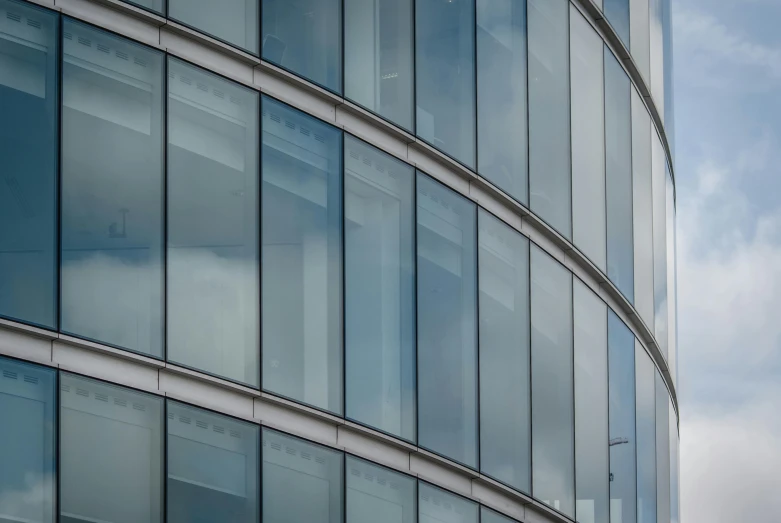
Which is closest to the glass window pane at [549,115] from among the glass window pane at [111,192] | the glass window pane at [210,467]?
the glass window pane at [210,467]

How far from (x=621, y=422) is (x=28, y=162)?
14225mm

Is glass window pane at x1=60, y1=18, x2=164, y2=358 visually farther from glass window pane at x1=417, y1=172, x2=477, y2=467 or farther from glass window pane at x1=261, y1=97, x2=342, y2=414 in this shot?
glass window pane at x1=417, y1=172, x2=477, y2=467

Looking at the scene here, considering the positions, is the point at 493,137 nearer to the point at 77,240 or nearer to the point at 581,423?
the point at 581,423

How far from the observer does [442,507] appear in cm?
2014

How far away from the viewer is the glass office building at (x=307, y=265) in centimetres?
1531

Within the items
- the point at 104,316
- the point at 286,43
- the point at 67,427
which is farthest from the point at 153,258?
the point at 286,43

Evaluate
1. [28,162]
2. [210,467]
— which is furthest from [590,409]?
[28,162]

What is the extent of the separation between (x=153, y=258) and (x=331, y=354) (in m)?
3.05

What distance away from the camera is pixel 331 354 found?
18.1m

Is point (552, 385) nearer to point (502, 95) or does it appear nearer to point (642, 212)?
point (502, 95)

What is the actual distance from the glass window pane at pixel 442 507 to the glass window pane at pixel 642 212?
832 cm

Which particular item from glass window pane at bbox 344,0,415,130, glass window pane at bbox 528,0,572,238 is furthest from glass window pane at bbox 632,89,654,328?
glass window pane at bbox 344,0,415,130

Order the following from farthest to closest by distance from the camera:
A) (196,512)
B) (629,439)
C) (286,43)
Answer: (629,439) < (286,43) < (196,512)

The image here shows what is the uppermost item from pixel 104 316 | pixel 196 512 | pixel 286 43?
pixel 286 43
